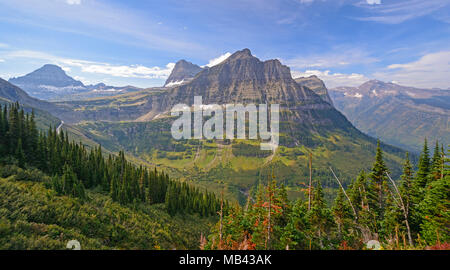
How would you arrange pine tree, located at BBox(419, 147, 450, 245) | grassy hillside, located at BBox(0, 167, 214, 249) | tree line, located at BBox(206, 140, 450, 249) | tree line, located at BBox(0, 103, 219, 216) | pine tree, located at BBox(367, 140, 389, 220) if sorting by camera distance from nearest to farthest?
grassy hillside, located at BBox(0, 167, 214, 249) → pine tree, located at BBox(419, 147, 450, 245) → tree line, located at BBox(206, 140, 450, 249) → pine tree, located at BBox(367, 140, 389, 220) → tree line, located at BBox(0, 103, 219, 216)

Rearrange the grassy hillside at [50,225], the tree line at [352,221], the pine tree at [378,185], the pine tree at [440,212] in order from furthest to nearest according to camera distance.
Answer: the pine tree at [378,185] < the tree line at [352,221] < the pine tree at [440,212] < the grassy hillside at [50,225]

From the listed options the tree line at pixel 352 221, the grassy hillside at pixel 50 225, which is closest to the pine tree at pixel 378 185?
the tree line at pixel 352 221

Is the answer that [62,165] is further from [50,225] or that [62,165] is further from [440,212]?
[440,212]

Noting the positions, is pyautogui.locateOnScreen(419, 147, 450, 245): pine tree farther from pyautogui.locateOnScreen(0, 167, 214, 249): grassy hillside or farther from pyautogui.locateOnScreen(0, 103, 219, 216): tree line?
pyautogui.locateOnScreen(0, 103, 219, 216): tree line

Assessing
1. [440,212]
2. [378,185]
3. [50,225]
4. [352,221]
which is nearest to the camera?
[440,212]

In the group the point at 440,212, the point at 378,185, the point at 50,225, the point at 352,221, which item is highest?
the point at 440,212

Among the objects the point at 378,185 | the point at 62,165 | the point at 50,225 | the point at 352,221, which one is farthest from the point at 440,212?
the point at 62,165

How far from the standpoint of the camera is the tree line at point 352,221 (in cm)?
1708

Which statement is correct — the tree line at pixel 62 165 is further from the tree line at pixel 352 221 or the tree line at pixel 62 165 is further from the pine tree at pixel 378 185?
the pine tree at pixel 378 185

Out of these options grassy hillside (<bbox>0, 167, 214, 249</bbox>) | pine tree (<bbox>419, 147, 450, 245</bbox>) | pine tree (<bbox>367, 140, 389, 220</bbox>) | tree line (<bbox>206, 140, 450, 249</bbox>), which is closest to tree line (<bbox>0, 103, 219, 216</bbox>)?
grassy hillside (<bbox>0, 167, 214, 249</bbox>)

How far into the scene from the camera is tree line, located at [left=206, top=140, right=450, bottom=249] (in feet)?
56.0

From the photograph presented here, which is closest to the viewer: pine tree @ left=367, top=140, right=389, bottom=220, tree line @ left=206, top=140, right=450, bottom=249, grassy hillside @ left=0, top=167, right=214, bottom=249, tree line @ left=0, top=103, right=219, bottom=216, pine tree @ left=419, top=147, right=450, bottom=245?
grassy hillside @ left=0, top=167, right=214, bottom=249

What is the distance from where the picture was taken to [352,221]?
86.8 feet
